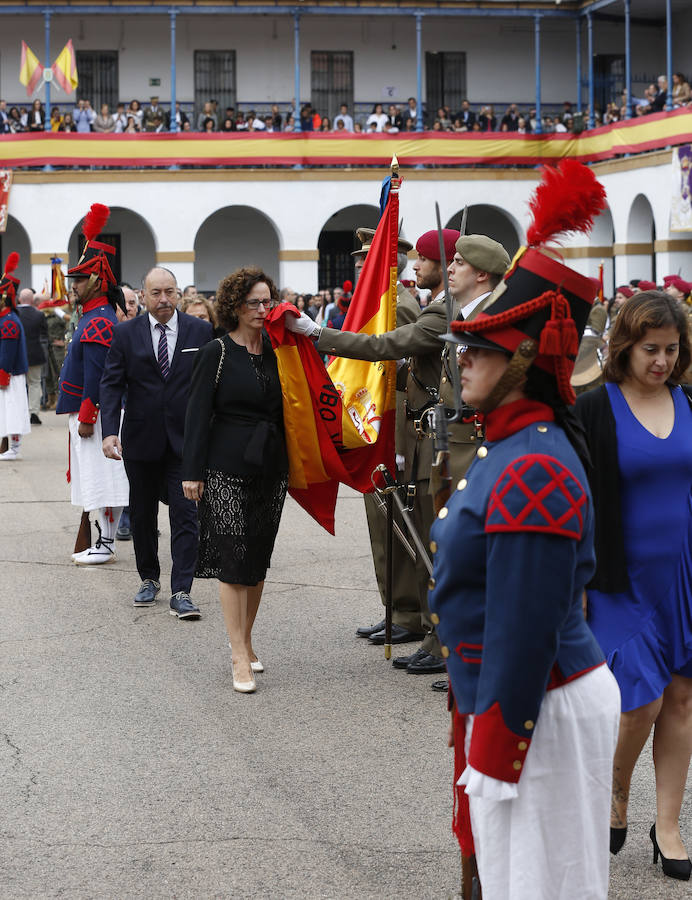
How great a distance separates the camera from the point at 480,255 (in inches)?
221

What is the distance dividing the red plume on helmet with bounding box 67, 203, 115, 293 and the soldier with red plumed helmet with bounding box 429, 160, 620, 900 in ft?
21.8

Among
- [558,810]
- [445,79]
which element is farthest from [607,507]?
[445,79]

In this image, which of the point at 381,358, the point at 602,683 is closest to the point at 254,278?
the point at 381,358

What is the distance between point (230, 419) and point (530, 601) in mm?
3808

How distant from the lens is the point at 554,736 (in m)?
2.87

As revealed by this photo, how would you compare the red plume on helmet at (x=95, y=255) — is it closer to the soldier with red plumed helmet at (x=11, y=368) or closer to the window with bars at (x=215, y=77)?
the soldier with red plumed helmet at (x=11, y=368)

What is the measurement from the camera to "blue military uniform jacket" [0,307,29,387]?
15.3 meters

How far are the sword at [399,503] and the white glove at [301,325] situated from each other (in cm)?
82

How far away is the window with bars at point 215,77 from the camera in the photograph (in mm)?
36906

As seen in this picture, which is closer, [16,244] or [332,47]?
[16,244]

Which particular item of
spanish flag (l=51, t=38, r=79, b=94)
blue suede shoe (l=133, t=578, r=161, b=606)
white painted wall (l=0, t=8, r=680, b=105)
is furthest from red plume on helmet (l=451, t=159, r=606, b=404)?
white painted wall (l=0, t=8, r=680, b=105)

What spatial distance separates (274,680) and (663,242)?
23.9 m

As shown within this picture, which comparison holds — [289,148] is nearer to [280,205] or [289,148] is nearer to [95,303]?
[280,205]

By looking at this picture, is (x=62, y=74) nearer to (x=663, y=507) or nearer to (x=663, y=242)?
(x=663, y=242)
